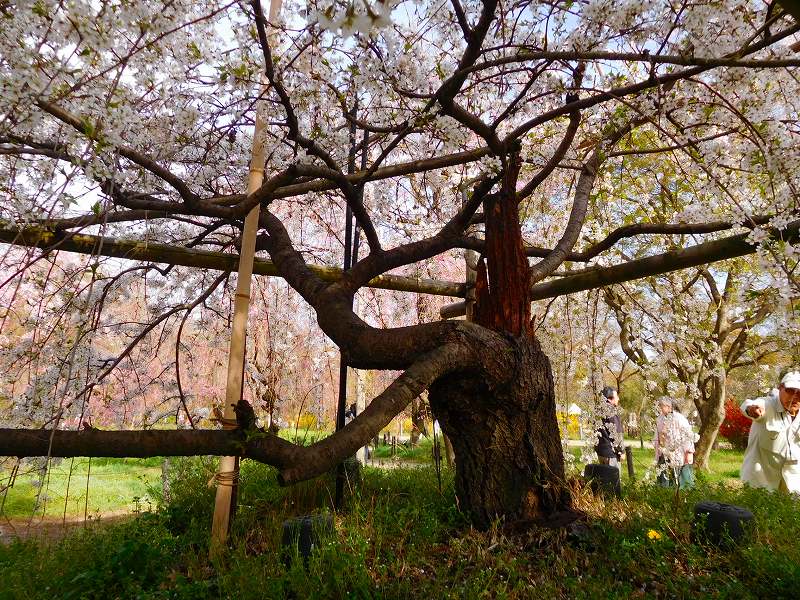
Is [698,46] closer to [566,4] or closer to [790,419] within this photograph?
[566,4]

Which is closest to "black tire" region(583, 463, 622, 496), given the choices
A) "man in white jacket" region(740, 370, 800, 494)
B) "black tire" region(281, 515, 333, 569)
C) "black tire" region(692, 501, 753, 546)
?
"black tire" region(692, 501, 753, 546)

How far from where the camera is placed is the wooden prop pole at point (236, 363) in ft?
7.75

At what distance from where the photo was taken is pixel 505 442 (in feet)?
8.20

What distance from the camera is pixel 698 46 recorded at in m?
1.94

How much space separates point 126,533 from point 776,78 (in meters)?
4.33

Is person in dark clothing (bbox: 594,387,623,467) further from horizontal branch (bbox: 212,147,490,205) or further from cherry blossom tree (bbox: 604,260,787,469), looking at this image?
horizontal branch (bbox: 212,147,490,205)

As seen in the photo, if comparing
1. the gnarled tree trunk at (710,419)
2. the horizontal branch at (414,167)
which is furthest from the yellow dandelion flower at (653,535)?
the gnarled tree trunk at (710,419)

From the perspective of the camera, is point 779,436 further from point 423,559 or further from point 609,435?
point 423,559

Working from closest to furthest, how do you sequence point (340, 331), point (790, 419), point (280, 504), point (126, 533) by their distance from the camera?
1. point (340, 331)
2. point (126, 533)
3. point (280, 504)
4. point (790, 419)

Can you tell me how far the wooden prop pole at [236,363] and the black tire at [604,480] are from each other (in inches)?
88.4

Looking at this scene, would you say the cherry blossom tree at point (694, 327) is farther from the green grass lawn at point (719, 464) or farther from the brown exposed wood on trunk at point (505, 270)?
the green grass lawn at point (719, 464)

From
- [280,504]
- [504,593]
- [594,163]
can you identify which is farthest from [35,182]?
[594,163]

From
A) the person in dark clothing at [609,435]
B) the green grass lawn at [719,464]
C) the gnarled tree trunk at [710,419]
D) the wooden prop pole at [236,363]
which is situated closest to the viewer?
the wooden prop pole at [236,363]

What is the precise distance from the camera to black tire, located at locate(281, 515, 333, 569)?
7.20ft
